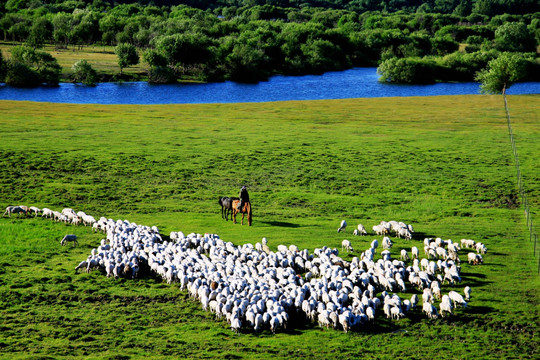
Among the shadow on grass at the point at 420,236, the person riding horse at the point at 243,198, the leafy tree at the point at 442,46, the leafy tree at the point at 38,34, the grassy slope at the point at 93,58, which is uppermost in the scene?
the leafy tree at the point at 442,46

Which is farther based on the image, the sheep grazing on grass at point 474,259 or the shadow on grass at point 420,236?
the shadow on grass at point 420,236

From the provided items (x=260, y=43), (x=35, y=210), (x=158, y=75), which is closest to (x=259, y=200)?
(x=35, y=210)

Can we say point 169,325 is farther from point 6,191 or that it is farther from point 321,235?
point 6,191

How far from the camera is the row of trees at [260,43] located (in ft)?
384

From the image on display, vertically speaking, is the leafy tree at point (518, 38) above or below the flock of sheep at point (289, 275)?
above

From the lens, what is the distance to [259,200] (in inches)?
1405

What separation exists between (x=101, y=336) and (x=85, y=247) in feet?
30.5

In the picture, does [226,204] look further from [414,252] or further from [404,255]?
[414,252]

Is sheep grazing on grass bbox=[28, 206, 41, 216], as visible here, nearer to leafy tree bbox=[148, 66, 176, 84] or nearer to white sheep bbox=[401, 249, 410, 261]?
white sheep bbox=[401, 249, 410, 261]

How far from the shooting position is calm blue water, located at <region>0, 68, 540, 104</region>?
88.1m

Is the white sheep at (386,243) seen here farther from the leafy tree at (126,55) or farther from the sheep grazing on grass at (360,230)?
the leafy tree at (126,55)

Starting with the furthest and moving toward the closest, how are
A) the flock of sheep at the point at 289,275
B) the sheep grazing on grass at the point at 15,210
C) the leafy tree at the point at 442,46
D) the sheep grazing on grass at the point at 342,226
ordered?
1. the leafy tree at the point at 442,46
2. the sheep grazing on grass at the point at 15,210
3. the sheep grazing on grass at the point at 342,226
4. the flock of sheep at the point at 289,275

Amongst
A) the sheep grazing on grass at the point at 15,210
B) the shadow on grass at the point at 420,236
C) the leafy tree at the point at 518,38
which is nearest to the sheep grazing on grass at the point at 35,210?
the sheep grazing on grass at the point at 15,210

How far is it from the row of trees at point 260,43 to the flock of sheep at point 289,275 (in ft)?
285
